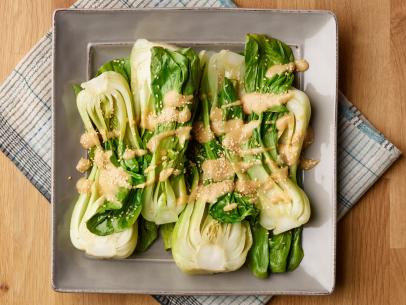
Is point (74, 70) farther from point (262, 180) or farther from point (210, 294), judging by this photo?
point (210, 294)

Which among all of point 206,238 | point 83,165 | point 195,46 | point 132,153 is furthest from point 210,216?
point 195,46

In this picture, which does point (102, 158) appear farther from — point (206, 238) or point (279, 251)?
point (279, 251)

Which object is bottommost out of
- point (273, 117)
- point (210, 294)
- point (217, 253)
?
point (210, 294)

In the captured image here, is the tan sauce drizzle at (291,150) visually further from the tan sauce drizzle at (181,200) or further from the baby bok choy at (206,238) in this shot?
the tan sauce drizzle at (181,200)

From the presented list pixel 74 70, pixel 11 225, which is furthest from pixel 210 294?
pixel 74 70

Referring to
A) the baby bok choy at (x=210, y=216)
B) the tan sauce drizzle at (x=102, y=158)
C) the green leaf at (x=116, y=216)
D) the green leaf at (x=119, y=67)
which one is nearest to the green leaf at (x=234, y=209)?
the baby bok choy at (x=210, y=216)

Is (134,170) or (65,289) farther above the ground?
(134,170)

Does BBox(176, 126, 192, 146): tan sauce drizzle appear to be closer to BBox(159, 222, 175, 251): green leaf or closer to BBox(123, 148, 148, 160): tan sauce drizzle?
BBox(123, 148, 148, 160): tan sauce drizzle
